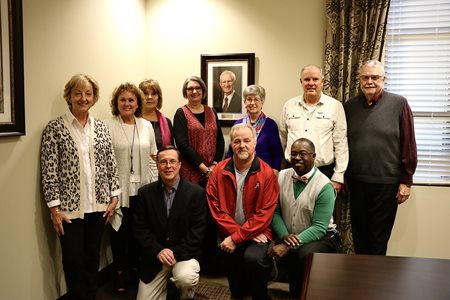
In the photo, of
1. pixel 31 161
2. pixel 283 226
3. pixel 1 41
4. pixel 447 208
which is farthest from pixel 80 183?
pixel 447 208

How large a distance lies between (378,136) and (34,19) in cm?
238

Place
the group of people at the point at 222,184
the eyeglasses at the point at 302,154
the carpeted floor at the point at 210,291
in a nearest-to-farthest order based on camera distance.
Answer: the group of people at the point at 222,184
the eyeglasses at the point at 302,154
the carpeted floor at the point at 210,291

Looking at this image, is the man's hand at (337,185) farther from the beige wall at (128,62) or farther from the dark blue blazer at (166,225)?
the dark blue blazer at (166,225)

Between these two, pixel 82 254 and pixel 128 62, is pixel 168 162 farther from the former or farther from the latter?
pixel 128 62

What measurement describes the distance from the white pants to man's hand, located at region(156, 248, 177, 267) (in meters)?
0.07

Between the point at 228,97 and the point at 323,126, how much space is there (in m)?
1.11

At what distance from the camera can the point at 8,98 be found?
6.82 feet

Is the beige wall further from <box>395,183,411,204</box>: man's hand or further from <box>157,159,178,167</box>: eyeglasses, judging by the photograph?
<box>157,159,178,167</box>: eyeglasses

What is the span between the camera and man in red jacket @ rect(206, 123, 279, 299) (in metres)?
2.50

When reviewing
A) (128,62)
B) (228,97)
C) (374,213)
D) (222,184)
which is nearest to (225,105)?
(228,97)

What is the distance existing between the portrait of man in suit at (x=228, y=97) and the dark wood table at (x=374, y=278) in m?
2.10

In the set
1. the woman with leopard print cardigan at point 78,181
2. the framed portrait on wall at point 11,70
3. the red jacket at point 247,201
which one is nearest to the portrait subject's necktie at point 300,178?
the red jacket at point 247,201

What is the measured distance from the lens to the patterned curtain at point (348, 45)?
10.3 ft

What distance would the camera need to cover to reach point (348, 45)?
10.6ft
